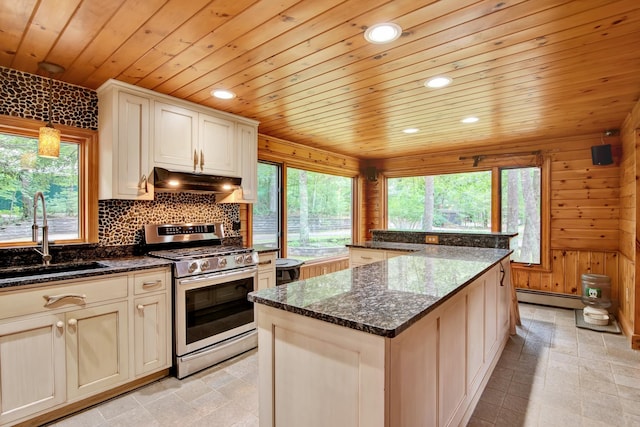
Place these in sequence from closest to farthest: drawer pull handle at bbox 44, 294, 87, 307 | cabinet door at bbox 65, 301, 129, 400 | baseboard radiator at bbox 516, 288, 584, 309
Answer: drawer pull handle at bbox 44, 294, 87, 307, cabinet door at bbox 65, 301, 129, 400, baseboard radiator at bbox 516, 288, 584, 309

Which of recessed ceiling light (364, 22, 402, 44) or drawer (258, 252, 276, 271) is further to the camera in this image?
drawer (258, 252, 276, 271)

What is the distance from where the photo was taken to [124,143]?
2539 millimetres

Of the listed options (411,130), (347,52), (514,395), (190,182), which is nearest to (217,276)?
(190,182)

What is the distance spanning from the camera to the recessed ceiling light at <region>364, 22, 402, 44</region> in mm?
1743

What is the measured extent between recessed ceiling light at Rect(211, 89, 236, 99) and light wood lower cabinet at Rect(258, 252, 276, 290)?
4.90 ft

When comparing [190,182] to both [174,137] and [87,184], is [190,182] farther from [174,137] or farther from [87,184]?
[87,184]

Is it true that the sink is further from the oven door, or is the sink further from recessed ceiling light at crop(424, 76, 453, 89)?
recessed ceiling light at crop(424, 76, 453, 89)

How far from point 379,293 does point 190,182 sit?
205cm

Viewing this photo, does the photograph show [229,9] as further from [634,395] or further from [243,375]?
[634,395]

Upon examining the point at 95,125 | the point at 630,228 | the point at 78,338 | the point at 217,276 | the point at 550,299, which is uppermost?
the point at 95,125

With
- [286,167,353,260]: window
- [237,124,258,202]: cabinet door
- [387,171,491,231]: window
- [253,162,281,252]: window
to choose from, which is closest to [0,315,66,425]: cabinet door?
[237,124,258,202]: cabinet door

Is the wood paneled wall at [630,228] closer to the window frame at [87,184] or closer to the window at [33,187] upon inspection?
the window frame at [87,184]

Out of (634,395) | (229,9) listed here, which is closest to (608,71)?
(634,395)

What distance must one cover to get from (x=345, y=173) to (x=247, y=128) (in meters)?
2.49
